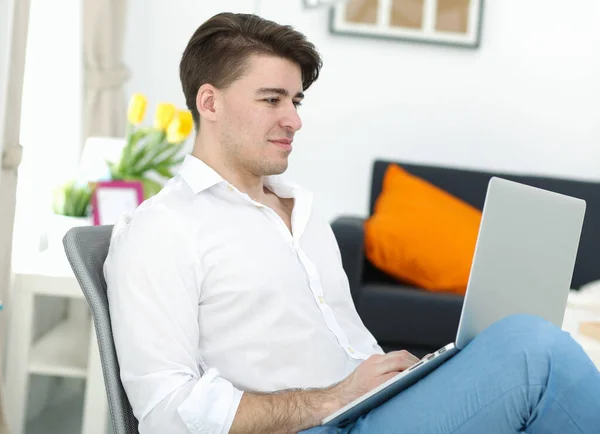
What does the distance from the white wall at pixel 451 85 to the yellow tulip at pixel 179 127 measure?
1.20 m

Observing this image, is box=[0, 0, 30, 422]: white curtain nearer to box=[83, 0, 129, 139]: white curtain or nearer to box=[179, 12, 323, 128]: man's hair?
box=[179, 12, 323, 128]: man's hair

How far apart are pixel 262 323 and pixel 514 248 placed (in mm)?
471

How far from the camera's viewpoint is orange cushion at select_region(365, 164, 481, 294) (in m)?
3.76

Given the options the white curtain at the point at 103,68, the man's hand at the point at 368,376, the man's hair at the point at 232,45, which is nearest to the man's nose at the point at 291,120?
the man's hair at the point at 232,45

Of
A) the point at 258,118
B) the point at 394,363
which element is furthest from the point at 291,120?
the point at 394,363

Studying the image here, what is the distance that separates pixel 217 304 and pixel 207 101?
0.44 meters

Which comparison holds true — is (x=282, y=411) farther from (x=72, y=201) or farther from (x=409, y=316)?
(x=409, y=316)

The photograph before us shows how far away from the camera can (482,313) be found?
1.50 metres

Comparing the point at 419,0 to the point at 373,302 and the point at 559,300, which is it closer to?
the point at 373,302

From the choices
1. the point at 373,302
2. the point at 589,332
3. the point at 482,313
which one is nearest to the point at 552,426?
the point at 482,313

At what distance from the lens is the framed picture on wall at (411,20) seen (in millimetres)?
4344

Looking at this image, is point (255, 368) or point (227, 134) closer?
point (255, 368)

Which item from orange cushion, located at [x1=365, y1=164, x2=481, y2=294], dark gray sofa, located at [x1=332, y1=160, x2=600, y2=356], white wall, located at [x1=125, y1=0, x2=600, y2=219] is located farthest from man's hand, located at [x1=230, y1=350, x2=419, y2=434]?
white wall, located at [x1=125, y1=0, x2=600, y2=219]

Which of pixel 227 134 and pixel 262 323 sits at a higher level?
pixel 227 134
